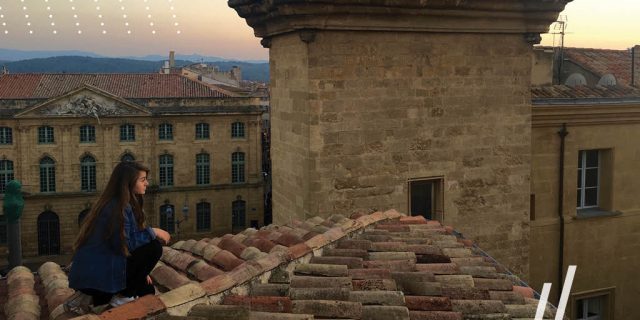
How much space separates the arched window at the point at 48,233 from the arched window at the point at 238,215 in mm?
12395

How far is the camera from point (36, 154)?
148ft

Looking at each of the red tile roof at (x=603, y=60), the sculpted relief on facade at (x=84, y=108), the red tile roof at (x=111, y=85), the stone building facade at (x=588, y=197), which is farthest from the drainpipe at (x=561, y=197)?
the sculpted relief on facade at (x=84, y=108)

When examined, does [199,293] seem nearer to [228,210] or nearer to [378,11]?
[378,11]

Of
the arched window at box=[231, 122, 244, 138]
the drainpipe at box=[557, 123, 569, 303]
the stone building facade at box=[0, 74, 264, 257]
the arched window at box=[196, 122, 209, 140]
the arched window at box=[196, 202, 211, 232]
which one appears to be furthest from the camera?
the arched window at box=[231, 122, 244, 138]

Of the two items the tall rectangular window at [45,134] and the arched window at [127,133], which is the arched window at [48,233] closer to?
the tall rectangular window at [45,134]

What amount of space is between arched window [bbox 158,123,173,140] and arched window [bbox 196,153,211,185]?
8.20 feet

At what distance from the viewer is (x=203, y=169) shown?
158 ft

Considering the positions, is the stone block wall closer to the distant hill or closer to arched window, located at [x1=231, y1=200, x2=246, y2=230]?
arched window, located at [x1=231, y1=200, x2=246, y2=230]

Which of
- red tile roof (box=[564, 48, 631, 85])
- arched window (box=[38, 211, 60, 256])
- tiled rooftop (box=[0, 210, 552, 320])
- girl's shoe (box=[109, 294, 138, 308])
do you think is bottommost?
arched window (box=[38, 211, 60, 256])

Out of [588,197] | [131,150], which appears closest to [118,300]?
[588,197]

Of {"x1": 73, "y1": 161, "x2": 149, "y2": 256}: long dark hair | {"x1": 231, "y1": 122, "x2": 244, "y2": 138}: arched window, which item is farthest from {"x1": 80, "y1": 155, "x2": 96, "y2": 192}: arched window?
{"x1": 73, "y1": 161, "x2": 149, "y2": 256}: long dark hair

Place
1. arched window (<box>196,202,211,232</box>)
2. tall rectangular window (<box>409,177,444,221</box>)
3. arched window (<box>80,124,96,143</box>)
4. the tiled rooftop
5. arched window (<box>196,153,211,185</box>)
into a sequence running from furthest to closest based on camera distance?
arched window (<box>196,202,211,232</box>) → arched window (<box>196,153,211,185</box>) → arched window (<box>80,124,96,143</box>) → tall rectangular window (<box>409,177,444,221</box>) → the tiled rooftop

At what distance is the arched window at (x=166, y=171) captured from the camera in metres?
47.5

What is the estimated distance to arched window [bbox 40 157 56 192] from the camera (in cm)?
4550
